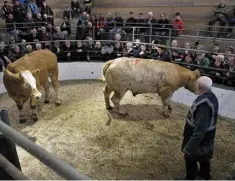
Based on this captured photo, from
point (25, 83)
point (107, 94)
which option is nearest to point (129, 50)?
point (107, 94)

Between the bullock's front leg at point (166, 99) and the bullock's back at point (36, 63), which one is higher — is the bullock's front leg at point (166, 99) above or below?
below

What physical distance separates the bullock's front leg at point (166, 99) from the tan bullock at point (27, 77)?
2711 mm

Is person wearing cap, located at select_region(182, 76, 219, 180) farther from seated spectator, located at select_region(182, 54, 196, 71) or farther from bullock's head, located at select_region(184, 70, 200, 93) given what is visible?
seated spectator, located at select_region(182, 54, 196, 71)

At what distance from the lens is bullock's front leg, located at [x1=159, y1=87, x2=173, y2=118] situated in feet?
19.2

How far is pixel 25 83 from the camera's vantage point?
16.9 feet

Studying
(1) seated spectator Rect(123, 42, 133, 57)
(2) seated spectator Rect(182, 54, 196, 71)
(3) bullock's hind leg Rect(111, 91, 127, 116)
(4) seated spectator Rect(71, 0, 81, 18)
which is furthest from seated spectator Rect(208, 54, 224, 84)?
(4) seated spectator Rect(71, 0, 81, 18)

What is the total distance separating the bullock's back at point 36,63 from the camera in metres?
5.55

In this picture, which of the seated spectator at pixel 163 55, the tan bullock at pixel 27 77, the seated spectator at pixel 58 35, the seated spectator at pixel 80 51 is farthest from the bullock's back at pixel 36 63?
the seated spectator at pixel 163 55

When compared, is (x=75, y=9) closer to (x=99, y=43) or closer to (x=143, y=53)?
(x=99, y=43)

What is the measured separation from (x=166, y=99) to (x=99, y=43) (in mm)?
3858

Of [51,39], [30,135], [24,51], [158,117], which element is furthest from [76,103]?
[51,39]

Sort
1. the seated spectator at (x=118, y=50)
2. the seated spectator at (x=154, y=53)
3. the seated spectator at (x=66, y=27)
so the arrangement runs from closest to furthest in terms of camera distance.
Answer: the seated spectator at (x=154, y=53) → the seated spectator at (x=118, y=50) → the seated spectator at (x=66, y=27)

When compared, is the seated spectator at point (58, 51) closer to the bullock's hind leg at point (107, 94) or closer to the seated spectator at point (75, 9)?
the bullock's hind leg at point (107, 94)

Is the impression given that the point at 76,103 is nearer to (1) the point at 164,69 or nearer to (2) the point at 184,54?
(1) the point at 164,69
